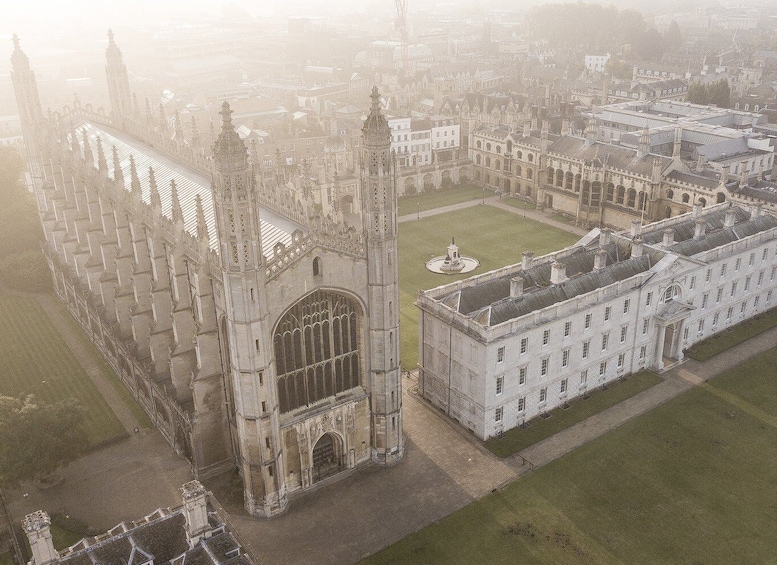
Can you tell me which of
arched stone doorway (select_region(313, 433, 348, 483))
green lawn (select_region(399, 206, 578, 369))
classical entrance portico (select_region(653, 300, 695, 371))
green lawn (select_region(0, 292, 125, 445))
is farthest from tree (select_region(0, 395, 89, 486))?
classical entrance portico (select_region(653, 300, 695, 371))

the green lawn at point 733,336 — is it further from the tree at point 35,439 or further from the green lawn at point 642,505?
the tree at point 35,439

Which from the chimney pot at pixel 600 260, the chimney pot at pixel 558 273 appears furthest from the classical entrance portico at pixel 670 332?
the chimney pot at pixel 558 273

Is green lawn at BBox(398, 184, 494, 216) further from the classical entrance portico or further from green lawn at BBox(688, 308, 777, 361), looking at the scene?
the classical entrance portico

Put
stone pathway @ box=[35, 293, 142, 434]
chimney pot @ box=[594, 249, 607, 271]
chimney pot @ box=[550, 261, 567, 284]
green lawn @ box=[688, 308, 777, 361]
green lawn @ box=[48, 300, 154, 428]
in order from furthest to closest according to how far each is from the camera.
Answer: green lawn @ box=[688, 308, 777, 361], chimney pot @ box=[594, 249, 607, 271], stone pathway @ box=[35, 293, 142, 434], green lawn @ box=[48, 300, 154, 428], chimney pot @ box=[550, 261, 567, 284]

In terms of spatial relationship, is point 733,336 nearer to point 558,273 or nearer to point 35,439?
point 558,273

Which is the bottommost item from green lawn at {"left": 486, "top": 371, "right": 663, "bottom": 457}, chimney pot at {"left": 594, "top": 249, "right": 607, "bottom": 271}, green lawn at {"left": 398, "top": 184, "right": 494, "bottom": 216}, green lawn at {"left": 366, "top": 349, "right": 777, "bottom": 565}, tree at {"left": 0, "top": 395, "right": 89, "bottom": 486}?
green lawn at {"left": 366, "top": 349, "right": 777, "bottom": 565}

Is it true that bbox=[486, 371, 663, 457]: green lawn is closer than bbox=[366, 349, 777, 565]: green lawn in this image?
No

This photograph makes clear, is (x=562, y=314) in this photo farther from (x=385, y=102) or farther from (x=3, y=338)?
(x=385, y=102)
